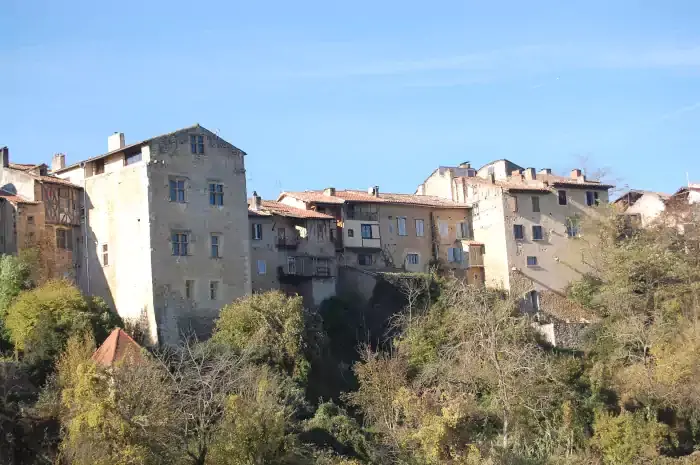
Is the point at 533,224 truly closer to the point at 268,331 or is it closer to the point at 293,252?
the point at 293,252

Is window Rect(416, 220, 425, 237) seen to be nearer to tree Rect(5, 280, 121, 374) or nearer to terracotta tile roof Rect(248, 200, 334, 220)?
terracotta tile roof Rect(248, 200, 334, 220)

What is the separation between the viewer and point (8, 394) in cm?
4362

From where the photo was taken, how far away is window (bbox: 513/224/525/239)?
69812 mm

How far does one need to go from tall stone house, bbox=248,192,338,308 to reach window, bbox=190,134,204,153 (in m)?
6.18

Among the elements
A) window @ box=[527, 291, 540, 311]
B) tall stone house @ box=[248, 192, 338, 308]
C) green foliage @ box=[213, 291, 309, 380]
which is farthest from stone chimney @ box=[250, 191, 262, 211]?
window @ box=[527, 291, 540, 311]

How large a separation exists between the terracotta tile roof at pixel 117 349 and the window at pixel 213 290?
21.3 feet

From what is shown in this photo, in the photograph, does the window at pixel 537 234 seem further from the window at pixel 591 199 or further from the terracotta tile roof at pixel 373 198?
the terracotta tile roof at pixel 373 198

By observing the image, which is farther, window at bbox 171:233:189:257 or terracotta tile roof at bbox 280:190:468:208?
terracotta tile roof at bbox 280:190:468:208

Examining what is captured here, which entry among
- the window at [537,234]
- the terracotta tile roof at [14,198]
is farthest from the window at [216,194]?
the window at [537,234]

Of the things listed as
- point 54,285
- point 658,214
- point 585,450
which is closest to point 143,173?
point 54,285

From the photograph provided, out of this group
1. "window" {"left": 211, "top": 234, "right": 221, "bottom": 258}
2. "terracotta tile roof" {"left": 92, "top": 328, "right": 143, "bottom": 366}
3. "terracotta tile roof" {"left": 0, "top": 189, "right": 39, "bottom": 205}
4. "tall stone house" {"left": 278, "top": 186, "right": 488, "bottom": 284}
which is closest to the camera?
"terracotta tile roof" {"left": 92, "top": 328, "right": 143, "bottom": 366}

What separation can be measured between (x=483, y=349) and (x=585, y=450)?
6646 millimetres

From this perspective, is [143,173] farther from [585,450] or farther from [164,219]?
[585,450]

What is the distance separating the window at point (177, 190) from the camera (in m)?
55.6
